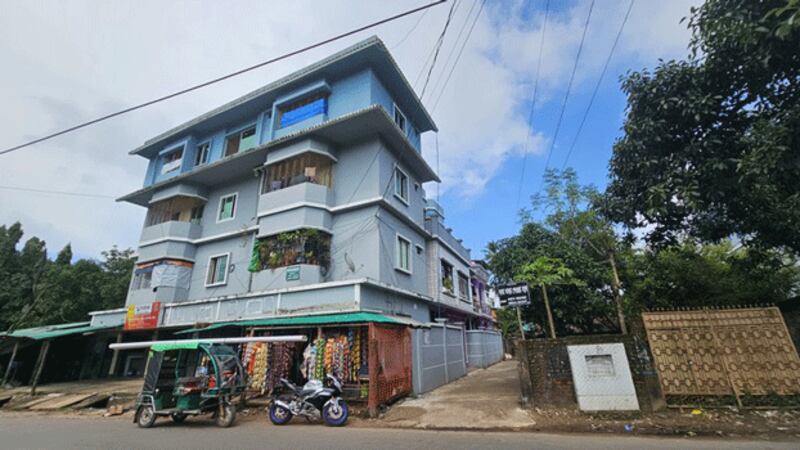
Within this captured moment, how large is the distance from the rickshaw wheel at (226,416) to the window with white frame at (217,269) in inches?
322

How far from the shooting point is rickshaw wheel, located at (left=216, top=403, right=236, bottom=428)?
762 centimetres

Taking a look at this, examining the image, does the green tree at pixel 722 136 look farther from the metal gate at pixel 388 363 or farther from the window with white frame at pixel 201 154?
the window with white frame at pixel 201 154

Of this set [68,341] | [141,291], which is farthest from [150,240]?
[68,341]

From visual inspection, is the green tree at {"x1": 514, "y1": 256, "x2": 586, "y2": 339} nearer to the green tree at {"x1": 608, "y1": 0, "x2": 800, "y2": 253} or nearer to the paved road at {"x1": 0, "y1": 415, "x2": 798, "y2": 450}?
the green tree at {"x1": 608, "y1": 0, "x2": 800, "y2": 253}

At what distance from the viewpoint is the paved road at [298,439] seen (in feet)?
18.1

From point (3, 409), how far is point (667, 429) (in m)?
19.2

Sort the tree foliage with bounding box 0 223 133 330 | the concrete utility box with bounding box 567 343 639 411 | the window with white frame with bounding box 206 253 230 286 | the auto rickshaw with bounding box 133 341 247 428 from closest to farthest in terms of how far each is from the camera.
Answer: the concrete utility box with bounding box 567 343 639 411 → the auto rickshaw with bounding box 133 341 247 428 → the window with white frame with bounding box 206 253 230 286 → the tree foliage with bounding box 0 223 133 330

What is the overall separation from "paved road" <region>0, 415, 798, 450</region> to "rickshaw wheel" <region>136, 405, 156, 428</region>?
168 millimetres

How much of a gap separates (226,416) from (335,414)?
2.49m

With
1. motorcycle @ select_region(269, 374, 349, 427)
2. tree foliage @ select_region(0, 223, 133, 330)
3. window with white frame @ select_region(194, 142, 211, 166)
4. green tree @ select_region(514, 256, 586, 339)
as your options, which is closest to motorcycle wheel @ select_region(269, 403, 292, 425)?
motorcycle @ select_region(269, 374, 349, 427)

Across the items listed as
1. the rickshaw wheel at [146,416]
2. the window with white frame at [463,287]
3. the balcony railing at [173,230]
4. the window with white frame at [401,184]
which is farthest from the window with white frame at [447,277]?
the balcony railing at [173,230]

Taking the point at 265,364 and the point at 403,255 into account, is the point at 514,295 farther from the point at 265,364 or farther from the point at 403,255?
the point at 265,364

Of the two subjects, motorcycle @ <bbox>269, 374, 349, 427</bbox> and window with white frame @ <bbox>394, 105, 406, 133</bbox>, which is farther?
window with white frame @ <bbox>394, 105, 406, 133</bbox>

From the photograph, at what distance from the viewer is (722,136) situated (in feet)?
24.3
